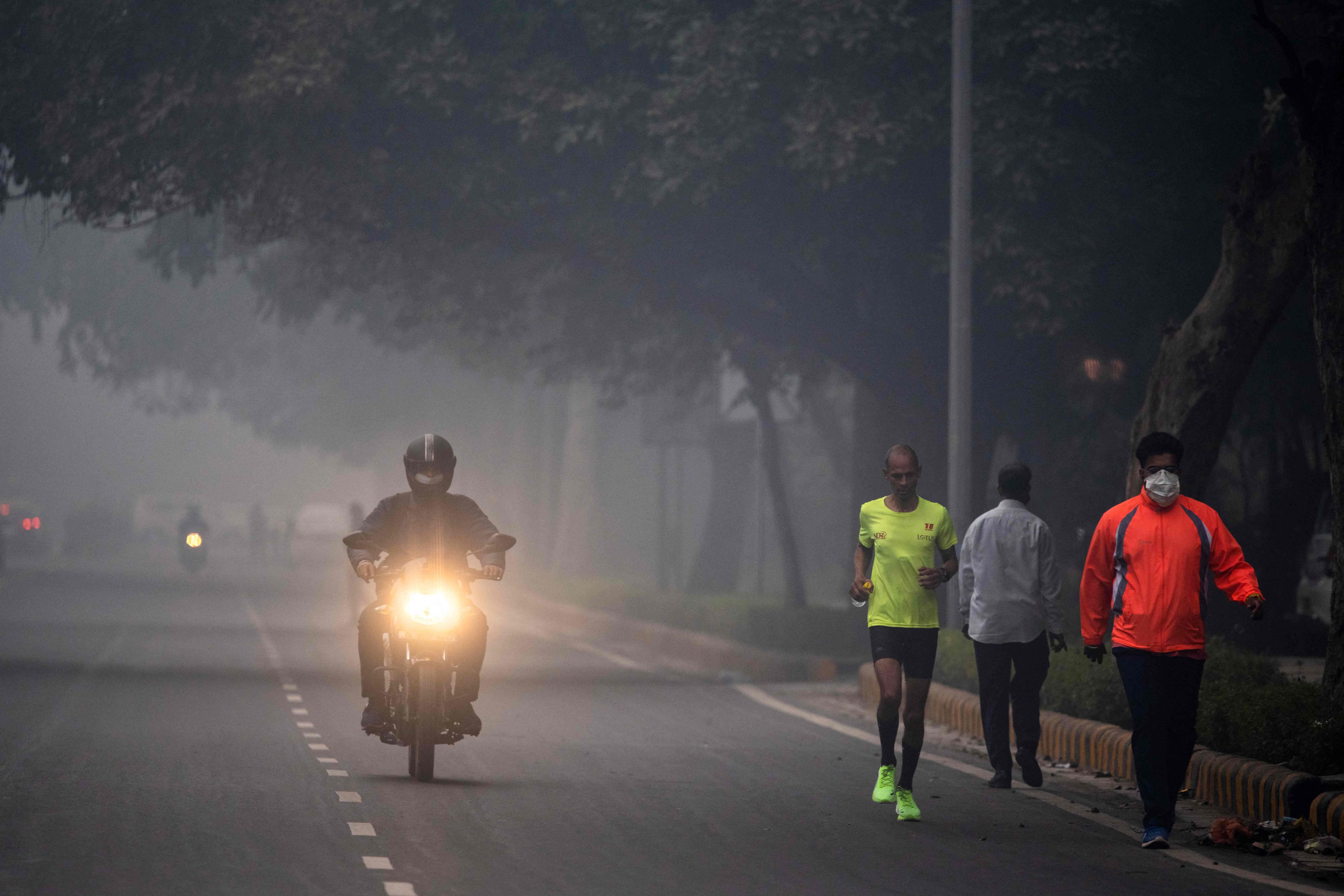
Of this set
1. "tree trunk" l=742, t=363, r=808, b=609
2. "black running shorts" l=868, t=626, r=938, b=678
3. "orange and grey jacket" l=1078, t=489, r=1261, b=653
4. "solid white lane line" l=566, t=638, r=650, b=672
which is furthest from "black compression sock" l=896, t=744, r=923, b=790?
"tree trunk" l=742, t=363, r=808, b=609

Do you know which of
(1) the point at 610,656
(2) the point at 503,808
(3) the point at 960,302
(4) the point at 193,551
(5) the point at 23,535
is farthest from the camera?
(5) the point at 23,535

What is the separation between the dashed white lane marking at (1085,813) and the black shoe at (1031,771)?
46 mm

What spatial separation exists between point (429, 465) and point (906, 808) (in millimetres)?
3198

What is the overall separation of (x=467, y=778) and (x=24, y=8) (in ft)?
35.6

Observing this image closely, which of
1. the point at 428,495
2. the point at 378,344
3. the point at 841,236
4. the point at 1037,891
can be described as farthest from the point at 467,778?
the point at 378,344

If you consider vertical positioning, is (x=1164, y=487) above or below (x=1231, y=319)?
below

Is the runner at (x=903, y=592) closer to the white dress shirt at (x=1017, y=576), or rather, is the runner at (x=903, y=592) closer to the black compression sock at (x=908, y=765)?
the black compression sock at (x=908, y=765)

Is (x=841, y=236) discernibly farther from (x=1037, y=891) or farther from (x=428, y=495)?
(x=1037, y=891)

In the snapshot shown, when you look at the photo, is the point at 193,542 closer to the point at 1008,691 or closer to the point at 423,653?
the point at 423,653

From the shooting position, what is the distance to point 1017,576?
11.7 m

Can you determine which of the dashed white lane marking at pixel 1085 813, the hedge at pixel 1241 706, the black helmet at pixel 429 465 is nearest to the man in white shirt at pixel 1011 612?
the dashed white lane marking at pixel 1085 813

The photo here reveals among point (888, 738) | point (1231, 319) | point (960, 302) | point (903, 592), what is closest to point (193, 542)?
point (960, 302)

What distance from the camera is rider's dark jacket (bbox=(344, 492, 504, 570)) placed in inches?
453

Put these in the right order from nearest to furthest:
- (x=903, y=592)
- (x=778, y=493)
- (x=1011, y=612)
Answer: (x=903, y=592), (x=1011, y=612), (x=778, y=493)
